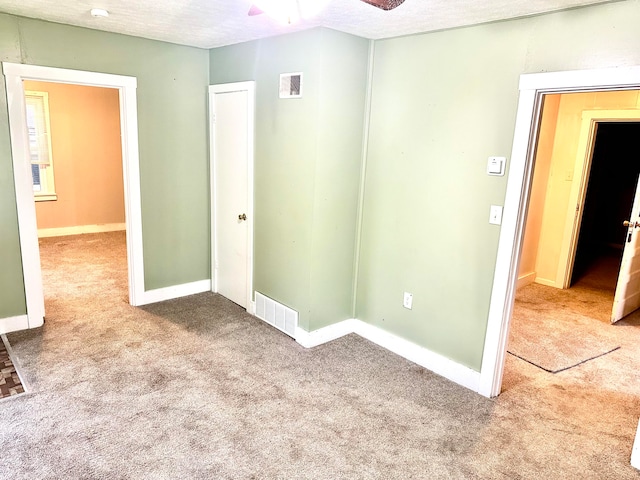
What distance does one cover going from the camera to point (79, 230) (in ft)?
21.4

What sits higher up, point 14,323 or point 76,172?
point 76,172

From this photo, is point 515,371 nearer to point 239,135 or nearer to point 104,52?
point 239,135

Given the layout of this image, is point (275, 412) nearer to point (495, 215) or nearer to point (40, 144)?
point (495, 215)

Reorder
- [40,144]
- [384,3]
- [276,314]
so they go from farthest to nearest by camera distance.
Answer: [40,144], [276,314], [384,3]

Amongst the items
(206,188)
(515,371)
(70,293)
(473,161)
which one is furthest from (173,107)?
(515,371)

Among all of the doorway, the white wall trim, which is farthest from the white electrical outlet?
the doorway

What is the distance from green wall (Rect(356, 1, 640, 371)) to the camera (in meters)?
2.29

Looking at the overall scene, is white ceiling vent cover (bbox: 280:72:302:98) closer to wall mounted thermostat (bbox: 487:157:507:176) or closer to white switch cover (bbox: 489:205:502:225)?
wall mounted thermostat (bbox: 487:157:507:176)

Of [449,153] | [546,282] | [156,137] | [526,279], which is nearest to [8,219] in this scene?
[156,137]

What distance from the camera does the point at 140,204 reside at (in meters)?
3.84

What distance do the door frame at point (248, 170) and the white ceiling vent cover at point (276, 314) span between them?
14 cm

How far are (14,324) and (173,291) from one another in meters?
1.28

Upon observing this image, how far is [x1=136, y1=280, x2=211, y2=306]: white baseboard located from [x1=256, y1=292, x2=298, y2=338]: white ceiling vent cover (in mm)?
882

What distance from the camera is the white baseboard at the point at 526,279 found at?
4.96 m
